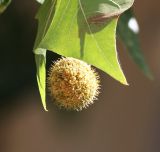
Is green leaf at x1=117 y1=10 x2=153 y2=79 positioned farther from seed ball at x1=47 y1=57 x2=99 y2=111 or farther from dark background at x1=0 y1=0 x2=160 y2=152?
dark background at x1=0 y1=0 x2=160 y2=152

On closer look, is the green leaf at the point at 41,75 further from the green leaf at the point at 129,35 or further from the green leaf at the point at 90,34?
the green leaf at the point at 129,35

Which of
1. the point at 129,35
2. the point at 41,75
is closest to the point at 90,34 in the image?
the point at 41,75

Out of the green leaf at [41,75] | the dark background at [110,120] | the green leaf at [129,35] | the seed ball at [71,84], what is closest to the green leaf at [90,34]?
the green leaf at [41,75]

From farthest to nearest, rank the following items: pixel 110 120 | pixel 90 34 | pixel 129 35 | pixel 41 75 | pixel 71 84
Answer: pixel 110 120 < pixel 129 35 < pixel 71 84 < pixel 41 75 < pixel 90 34

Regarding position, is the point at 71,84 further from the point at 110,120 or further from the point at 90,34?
the point at 110,120

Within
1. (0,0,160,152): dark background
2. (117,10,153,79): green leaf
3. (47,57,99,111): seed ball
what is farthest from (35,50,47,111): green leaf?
(0,0,160,152): dark background
